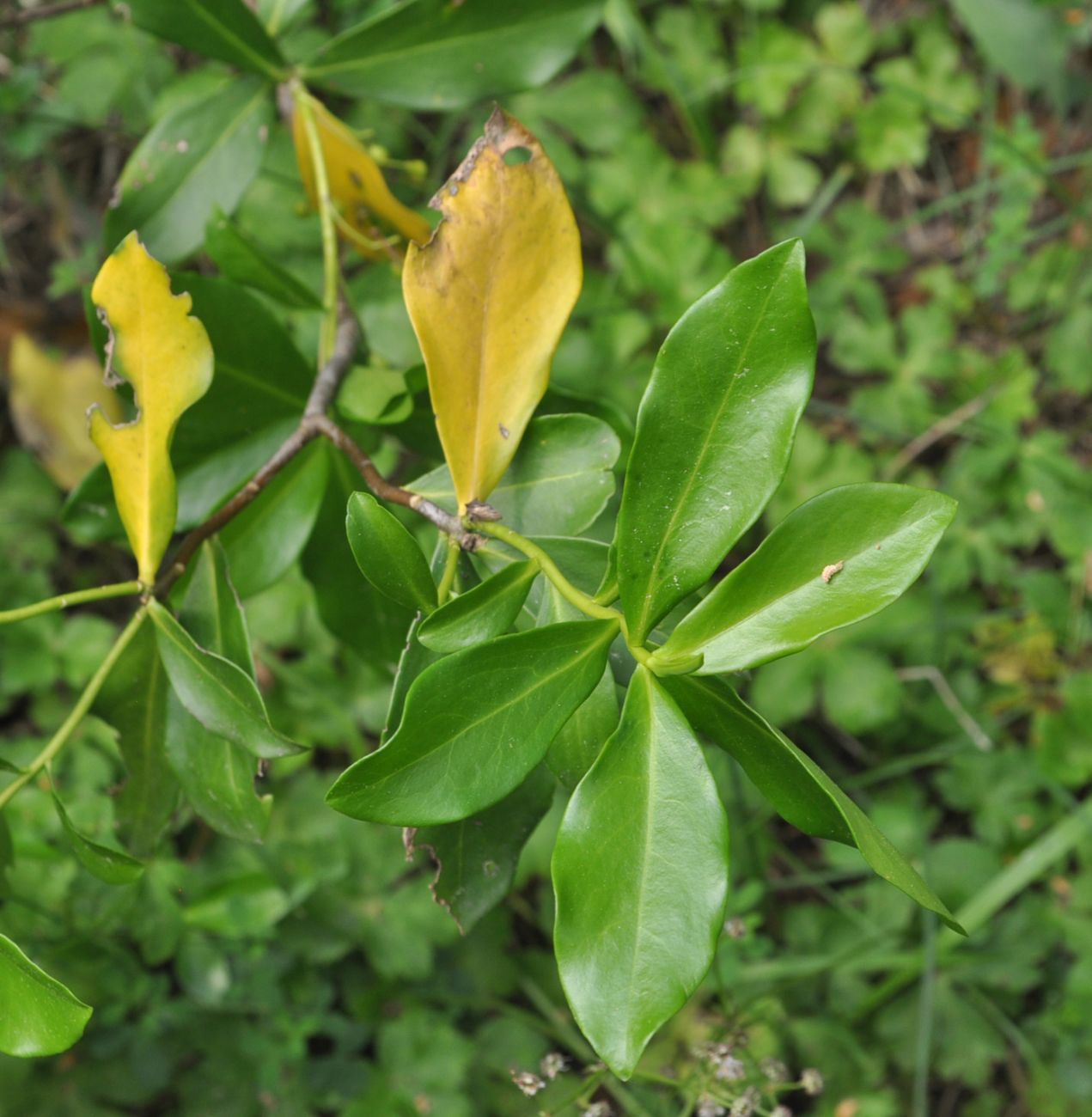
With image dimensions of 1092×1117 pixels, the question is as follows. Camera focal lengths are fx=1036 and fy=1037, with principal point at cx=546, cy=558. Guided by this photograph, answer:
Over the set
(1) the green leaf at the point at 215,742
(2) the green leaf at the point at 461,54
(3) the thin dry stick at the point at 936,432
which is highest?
(2) the green leaf at the point at 461,54

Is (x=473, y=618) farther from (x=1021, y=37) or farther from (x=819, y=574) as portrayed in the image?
(x=1021, y=37)

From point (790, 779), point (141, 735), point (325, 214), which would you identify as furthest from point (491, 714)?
point (325, 214)

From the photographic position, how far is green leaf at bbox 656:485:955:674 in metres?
0.70

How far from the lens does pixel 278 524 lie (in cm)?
114

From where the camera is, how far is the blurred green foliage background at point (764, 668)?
1.84 m

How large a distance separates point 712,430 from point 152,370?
49 centimetres

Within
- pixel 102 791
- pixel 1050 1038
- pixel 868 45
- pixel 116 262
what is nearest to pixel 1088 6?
pixel 868 45

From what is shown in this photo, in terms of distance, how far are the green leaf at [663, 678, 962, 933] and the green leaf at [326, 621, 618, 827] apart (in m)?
0.08

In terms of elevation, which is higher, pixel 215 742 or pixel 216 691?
pixel 216 691

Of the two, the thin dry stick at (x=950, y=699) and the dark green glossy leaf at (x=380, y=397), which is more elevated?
the dark green glossy leaf at (x=380, y=397)

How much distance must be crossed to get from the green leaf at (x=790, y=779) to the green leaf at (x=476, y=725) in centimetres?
8

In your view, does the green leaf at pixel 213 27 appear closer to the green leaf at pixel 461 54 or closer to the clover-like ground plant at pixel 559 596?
the green leaf at pixel 461 54

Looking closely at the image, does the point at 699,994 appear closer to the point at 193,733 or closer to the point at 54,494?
the point at 193,733

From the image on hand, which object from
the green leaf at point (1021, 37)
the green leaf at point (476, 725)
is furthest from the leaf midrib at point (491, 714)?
the green leaf at point (1021, 37)
